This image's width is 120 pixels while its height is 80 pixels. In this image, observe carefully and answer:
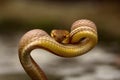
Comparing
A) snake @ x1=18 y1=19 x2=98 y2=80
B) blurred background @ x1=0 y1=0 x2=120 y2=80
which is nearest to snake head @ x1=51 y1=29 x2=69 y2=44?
snake @ x1=18 y1=19 x2=98 y2=80

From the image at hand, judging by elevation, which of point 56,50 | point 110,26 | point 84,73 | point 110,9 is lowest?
point 56,50

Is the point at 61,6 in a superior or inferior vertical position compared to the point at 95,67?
superior

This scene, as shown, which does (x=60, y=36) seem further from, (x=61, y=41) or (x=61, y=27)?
(x=61, y=27)

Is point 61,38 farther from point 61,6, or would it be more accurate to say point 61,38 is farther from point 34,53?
point 61,6

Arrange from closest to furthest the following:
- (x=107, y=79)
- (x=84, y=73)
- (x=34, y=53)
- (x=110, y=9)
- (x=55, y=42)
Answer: (x=55, y=42)
(x=107, y=79)
(x=84, y=73)
(x=34, y=53)
(x=110, y=9)

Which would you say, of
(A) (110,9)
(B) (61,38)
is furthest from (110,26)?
(B) (61,38)

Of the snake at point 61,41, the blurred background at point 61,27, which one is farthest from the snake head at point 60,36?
the blurred background at point 61,27

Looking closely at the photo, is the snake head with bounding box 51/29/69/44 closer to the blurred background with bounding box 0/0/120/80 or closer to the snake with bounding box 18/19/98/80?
the snake with bounding box 18/19/98/80
